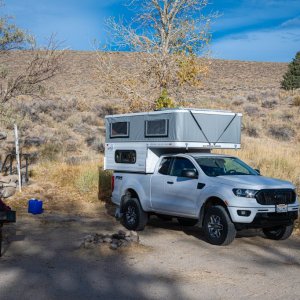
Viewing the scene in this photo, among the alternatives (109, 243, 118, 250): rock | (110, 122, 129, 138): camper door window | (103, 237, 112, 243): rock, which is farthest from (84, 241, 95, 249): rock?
(110, 122, 129, 138): camper door window

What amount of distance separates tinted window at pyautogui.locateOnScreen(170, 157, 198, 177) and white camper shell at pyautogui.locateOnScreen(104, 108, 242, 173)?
0.29 meters

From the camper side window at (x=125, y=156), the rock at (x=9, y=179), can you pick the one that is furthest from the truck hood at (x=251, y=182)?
the rock at (x=9, y=179)

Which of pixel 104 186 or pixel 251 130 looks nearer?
pixel 104 186

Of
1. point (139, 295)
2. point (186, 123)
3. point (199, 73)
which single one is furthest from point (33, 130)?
point (139, 295)

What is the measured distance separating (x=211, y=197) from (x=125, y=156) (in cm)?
331

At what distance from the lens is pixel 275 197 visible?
9828 mm

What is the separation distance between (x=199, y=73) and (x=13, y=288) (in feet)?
41.6

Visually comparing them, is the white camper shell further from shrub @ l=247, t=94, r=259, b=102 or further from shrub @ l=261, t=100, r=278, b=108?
shrub @ l=247, t=94, r=259, b=102

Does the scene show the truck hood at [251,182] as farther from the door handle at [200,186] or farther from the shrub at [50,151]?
the shrub at [50,151]

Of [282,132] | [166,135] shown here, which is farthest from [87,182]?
[282,132]

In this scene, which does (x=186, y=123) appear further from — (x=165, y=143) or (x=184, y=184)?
(x=184, y=184)

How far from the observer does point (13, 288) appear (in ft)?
22.6

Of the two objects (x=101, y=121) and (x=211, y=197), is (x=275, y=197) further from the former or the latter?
(x=101, y=121)

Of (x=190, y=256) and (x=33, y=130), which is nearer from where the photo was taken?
(x=190, y=256)
